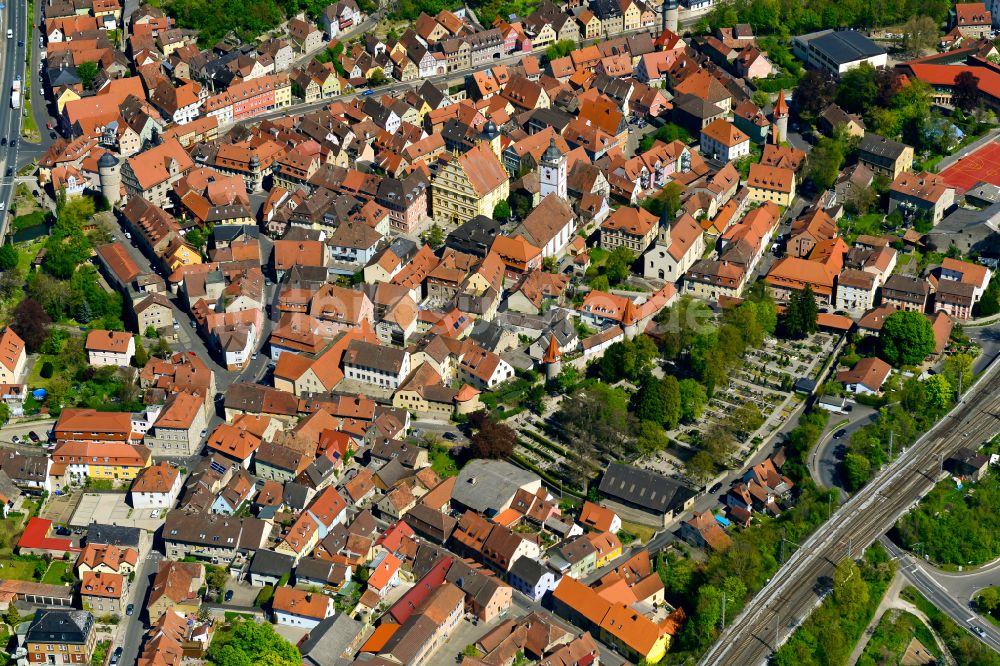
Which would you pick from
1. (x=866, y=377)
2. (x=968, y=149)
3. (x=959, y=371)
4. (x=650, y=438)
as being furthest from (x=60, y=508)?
(x=968, y=149)

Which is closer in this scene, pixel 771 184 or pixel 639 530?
pixel 639 530

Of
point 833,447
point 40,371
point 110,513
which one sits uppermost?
point 40,371

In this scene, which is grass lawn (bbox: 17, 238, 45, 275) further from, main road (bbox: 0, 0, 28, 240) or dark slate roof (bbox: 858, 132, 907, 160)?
dark slate roof (bbox: 858, 132, 907, 160)

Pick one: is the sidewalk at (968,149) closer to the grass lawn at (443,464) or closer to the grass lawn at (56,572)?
the grass lawn at (443,464)

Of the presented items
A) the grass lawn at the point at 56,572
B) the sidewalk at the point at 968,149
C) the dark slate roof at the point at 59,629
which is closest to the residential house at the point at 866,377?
the sidewalk at the point at 968,149

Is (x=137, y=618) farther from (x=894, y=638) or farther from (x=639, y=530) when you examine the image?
(x=894, y=638)

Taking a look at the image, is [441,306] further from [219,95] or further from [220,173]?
[219,95]
